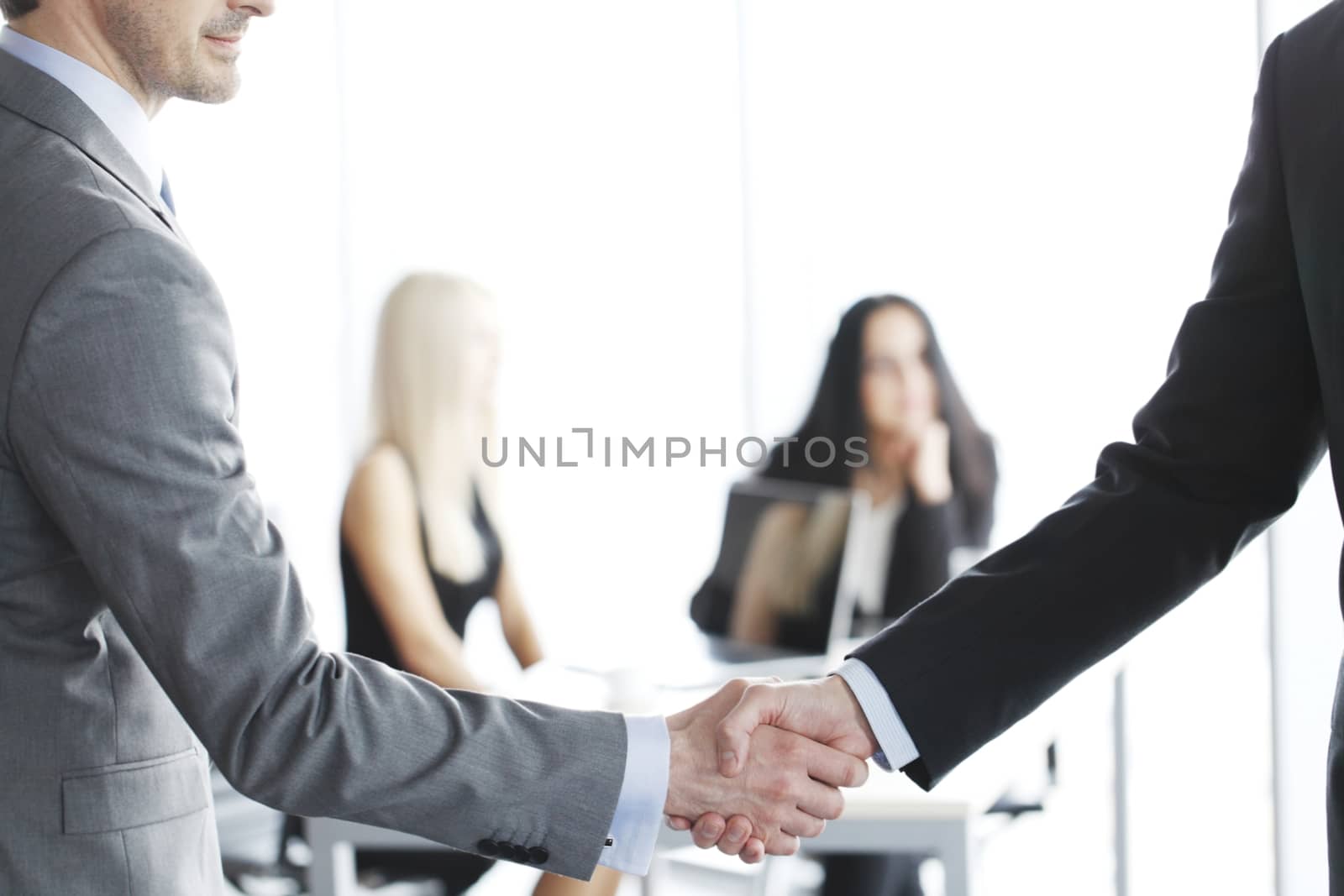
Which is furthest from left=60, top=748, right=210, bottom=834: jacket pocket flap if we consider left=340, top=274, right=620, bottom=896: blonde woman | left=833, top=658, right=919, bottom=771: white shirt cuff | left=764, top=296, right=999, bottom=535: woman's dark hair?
left=764, top=296, right=999, bottom=535: woman's dark hair

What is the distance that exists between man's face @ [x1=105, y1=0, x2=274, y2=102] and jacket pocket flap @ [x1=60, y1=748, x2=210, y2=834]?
2.06 ft

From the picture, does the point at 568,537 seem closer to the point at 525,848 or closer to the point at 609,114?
the point at 609,114

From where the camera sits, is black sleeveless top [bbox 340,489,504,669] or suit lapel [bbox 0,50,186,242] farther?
black sleeveless top [bbox 340,489,504,669]

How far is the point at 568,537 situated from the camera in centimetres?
432

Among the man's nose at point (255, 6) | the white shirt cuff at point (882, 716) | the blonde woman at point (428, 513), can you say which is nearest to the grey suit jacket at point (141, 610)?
the man's nose at point (255, 6)

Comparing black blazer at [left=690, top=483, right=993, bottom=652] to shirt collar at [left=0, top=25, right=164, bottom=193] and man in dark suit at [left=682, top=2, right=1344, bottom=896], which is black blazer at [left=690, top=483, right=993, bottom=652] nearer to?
man in dark suit at [left=682, top=2, right=1344, bottom=896]

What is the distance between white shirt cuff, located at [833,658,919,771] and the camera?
53.4 inches

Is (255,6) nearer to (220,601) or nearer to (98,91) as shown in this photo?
(98,91)

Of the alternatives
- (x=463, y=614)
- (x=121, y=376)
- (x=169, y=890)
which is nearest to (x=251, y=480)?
(x=121, y=376)

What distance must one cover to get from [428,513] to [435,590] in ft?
0.80

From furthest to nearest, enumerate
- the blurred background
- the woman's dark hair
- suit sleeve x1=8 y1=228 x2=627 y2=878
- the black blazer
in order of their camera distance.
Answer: the woman's dark hair → the blurred background → the black blazer → suit sleeve x1=8 y1=228 x2=627 y2=878

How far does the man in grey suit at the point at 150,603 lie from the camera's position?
0.93 m

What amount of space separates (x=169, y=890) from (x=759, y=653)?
207 centimetres

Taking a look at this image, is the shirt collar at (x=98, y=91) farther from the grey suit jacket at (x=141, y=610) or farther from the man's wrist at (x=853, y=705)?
the man's wrist at (x=853, y=705)
